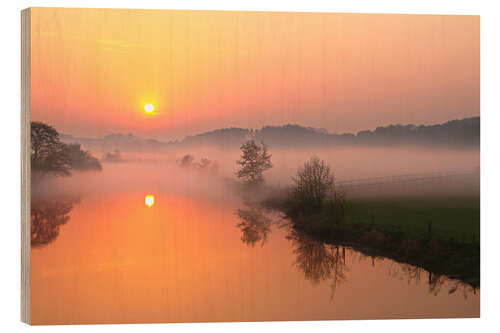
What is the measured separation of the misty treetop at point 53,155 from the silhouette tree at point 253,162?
1.17m

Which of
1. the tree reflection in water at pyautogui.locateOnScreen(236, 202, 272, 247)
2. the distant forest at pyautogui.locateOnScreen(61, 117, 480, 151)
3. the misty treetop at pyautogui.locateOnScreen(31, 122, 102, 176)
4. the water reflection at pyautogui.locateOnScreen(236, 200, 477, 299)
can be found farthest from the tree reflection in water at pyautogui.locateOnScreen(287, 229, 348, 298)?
the misty treetop at pyautogui.locateOnScreen(31, 122, 102, 176)

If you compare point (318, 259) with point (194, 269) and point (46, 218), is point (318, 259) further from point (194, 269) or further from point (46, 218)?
point (46, 218)

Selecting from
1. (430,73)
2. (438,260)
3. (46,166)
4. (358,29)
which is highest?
(358,29)

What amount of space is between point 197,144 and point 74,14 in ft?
4.63

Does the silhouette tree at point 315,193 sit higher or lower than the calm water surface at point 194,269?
higher

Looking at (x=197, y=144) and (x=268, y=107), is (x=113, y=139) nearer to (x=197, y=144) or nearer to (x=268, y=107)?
(x=197, y=144)

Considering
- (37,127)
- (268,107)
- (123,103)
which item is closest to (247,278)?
(268,107)

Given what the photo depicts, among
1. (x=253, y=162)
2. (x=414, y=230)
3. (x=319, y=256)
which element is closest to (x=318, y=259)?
(x=319, y=256)

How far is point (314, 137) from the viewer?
4.97 metres

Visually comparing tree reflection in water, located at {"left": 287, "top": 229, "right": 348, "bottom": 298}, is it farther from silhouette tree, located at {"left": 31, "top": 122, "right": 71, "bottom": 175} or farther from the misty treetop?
silhouette tree, located at {"left": 31, "top": 122, "right": 71, "bottom": 175}

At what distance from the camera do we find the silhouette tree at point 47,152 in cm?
481

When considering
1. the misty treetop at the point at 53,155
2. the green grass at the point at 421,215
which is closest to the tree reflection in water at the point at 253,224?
the green grass at the point at 421,215

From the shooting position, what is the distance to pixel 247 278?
4922 millimetres

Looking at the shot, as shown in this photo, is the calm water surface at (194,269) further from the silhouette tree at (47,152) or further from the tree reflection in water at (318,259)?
the silhouette tree at (47,152)
